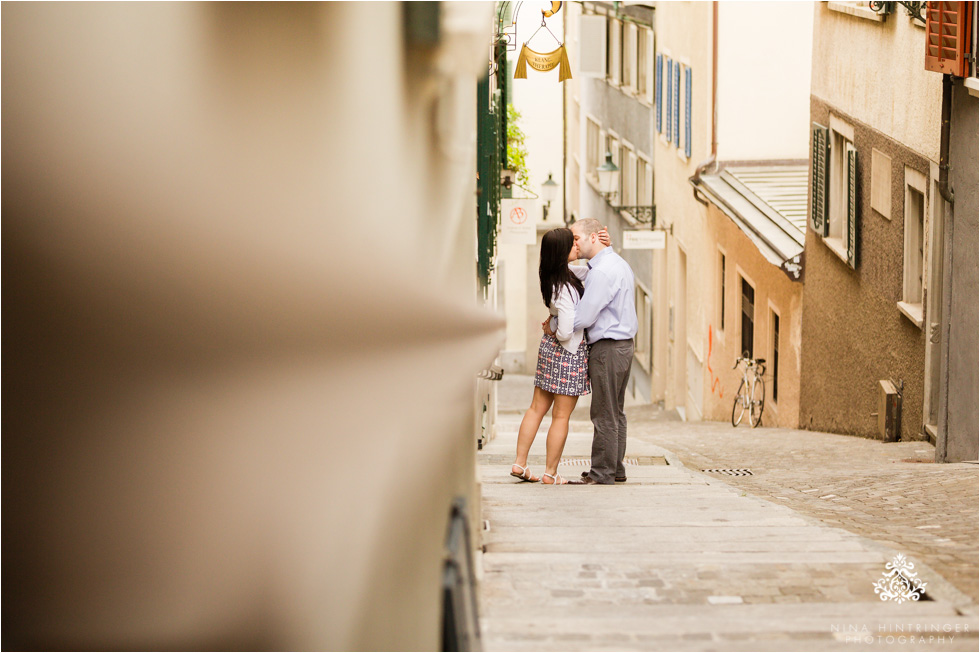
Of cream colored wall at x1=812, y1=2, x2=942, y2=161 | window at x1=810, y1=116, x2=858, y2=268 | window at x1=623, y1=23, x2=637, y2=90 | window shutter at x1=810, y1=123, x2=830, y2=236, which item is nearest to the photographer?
cream colored wall at x1=812, y1=2, x2=942, y2=161

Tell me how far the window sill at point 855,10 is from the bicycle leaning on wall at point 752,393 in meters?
4.64

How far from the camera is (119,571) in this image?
1.14 meters

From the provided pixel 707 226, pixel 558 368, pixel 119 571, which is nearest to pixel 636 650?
pixel 119 571

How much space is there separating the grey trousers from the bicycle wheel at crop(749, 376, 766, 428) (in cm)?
828

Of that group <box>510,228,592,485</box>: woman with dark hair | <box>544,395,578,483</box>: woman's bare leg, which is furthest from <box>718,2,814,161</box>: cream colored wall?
<box>544,395,578,483</box>: woman's bare leg

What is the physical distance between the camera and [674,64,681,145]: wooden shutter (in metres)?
18.5

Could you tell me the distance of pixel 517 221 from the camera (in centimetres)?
1450

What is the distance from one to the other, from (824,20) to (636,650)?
36.1 feet

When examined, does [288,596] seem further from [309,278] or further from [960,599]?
[960,599]

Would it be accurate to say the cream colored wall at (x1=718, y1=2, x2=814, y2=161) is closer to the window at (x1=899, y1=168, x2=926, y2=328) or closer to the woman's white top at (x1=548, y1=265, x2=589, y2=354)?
the window at (x1=899, y1=168, x2=926, y2=328)

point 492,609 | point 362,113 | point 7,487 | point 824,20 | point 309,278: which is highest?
point 824,20

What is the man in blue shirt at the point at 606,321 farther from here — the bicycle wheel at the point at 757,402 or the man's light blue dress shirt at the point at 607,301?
the bicycle wheel at the point at 757,402

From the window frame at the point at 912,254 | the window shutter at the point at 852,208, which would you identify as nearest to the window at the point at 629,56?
the window shutter at the point at 852,208

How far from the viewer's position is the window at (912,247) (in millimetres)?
9211
